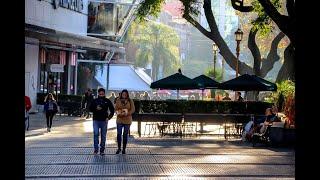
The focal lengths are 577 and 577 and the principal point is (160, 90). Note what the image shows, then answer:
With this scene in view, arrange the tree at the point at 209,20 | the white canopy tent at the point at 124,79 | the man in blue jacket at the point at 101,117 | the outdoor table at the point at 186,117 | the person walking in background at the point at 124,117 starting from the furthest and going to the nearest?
the white canopy tent at the point at 124,79
the tree at the point at 209,20
the outdoor table at the point at 186,117
the person walking in background at the point at 124,117
the man in blue jacket at the point at 101,117

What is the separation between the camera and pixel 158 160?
42.3 ft

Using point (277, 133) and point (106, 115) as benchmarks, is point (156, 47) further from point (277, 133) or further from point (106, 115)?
point (106, 115)

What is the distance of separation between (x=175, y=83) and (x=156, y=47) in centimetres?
5886

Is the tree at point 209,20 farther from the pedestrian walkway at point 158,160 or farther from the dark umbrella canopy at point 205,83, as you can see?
the pedestrian walkway at point 158,160

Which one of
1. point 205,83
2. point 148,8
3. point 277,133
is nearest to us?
point 277,133

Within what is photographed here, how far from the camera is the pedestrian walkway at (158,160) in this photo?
10539 mm

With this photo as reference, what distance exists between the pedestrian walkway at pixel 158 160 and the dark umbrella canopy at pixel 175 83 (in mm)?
3947

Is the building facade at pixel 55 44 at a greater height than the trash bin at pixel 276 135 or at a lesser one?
greater

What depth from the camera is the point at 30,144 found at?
16.5 meters

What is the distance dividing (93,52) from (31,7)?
60.1 ft

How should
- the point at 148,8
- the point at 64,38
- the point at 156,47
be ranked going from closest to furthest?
the point at 148,8 → the point at 64,38 → the point at 156,47

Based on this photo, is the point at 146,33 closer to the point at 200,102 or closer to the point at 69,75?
the point at 69,75

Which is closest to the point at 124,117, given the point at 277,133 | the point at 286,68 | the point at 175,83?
the point at 277,133

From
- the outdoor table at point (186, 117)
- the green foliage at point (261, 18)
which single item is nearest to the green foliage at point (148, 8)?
the green foliage at point (261, 18)
